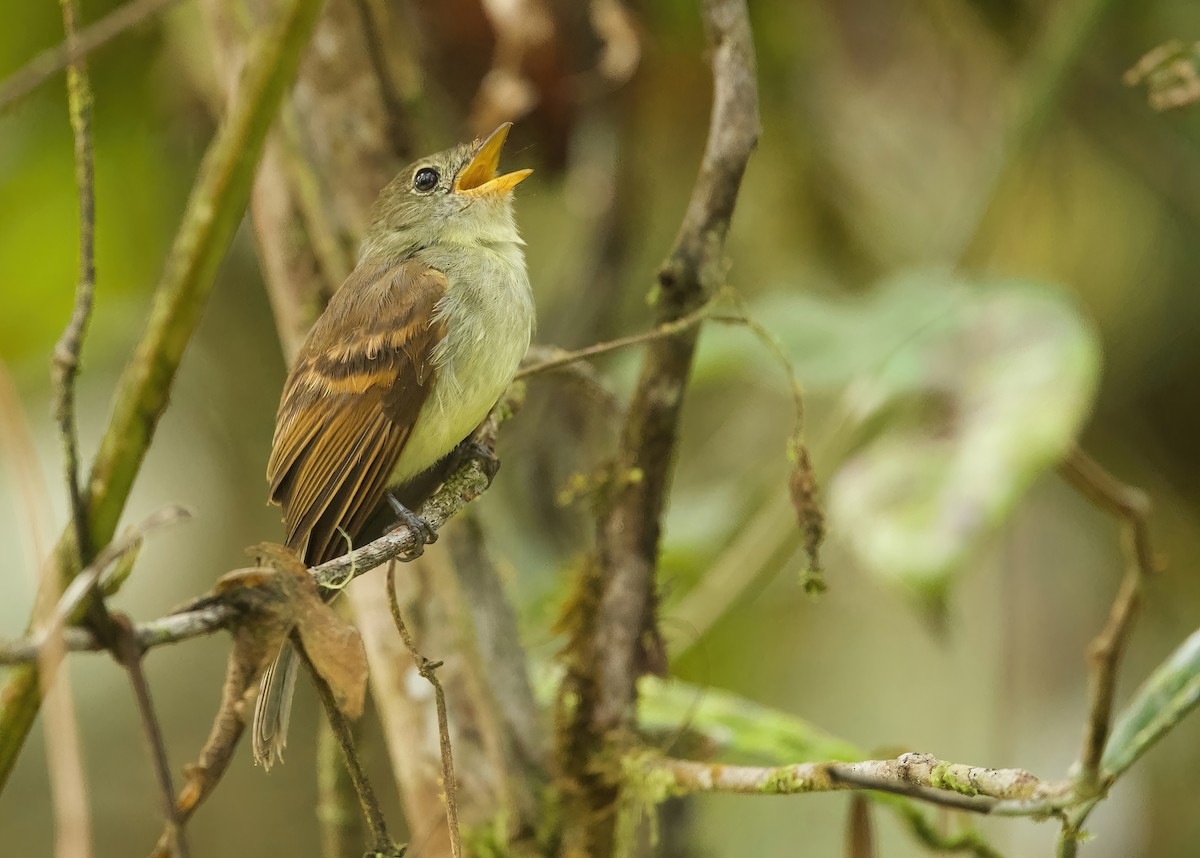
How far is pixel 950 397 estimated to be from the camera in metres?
2.30

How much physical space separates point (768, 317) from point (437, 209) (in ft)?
3.04

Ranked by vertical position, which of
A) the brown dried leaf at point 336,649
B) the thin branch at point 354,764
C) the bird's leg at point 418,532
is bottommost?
the thin branch at point 354,764

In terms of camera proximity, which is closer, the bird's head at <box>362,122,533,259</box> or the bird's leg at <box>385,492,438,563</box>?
the bird's leg at <box>385,492,438,563</box>

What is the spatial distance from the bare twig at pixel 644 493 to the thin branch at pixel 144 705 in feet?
3.06

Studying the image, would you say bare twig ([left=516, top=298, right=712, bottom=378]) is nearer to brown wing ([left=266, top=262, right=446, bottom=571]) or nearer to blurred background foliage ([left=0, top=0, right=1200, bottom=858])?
brown wing ([left=266, top=262, right=446, bottom=571])

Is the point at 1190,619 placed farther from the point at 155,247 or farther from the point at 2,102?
the point at 2,102

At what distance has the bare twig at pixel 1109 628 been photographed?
1.34 metres

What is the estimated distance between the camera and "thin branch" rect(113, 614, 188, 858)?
0.88 metres

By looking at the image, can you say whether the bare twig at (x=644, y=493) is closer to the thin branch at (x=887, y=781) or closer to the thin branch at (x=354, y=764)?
the thin branch at (x=887, y=781)

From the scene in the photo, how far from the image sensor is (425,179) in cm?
222

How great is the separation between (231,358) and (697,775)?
249 cm

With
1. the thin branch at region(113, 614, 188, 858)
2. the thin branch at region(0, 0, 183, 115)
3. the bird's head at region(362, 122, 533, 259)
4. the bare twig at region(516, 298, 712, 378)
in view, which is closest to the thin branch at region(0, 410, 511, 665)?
the thin branch at region(113, 614, 188, 858)

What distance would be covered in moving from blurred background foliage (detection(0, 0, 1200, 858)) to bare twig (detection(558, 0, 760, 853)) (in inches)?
23.1

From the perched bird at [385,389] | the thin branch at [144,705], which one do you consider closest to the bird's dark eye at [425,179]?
the perched bird at [385,389]
